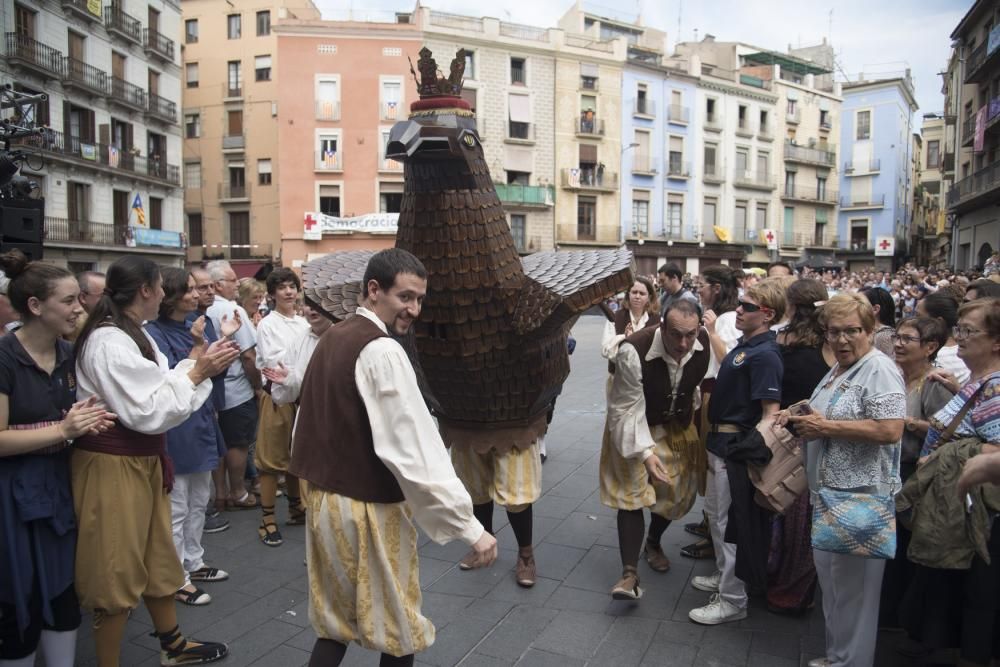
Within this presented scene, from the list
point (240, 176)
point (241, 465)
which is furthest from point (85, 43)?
point (241, 465)

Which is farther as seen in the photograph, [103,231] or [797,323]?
[103,231]

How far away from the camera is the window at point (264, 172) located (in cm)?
2983

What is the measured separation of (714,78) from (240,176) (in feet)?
76.5

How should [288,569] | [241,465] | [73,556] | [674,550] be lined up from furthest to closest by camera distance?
[241,465] < [674,550] < [288,569] < [73,556]

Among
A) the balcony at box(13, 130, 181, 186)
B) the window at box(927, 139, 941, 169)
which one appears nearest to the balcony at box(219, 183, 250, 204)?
the balcony at box(13, 130, 181, 186)

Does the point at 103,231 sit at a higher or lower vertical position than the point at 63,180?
lower

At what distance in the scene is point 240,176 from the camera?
30.4 m

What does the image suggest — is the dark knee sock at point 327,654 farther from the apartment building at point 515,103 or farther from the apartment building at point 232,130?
the apartment building at point 232,130

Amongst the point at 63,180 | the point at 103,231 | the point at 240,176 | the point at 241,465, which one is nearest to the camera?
the point at 241,465

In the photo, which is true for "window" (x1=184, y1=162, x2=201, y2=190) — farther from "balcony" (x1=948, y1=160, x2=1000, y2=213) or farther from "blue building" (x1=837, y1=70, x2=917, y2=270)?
"blue building" (x1=837, y1=70, x2=917, y2=270)

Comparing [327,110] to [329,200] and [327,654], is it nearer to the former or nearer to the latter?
[329,200]

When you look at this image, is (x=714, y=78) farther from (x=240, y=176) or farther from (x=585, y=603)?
(x=585, y=603)

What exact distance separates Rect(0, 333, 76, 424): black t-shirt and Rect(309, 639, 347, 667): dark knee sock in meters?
1.33

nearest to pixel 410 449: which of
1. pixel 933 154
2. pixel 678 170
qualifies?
pixel 678 170
